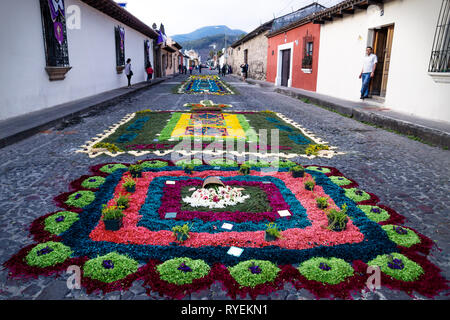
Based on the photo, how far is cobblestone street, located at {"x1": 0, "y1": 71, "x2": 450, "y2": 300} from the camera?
2127 millimetres

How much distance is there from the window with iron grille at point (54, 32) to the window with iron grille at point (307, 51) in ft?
37.8

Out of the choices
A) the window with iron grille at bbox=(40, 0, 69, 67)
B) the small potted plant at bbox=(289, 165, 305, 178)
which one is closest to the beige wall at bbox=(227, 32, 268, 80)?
the window with iron grille at bbox=(40, 0, 69, 67)

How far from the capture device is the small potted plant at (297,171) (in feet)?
13.9

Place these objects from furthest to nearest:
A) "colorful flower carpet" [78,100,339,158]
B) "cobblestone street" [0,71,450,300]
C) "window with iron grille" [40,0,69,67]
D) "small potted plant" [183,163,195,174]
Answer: "window with iron grille" [40,0,69,67]
"colorful flower carpet" [78,100,339,158]
"small potted plant" [183,163,195,174]
"cobblestone street" [0,71,450,300]

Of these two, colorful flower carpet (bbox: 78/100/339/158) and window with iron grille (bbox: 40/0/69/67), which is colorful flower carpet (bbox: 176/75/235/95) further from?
colorful flower carpet (bbox: 78/100/339/158)

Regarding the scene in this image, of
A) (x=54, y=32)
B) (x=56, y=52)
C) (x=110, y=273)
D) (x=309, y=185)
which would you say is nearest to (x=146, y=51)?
(x=56, y=52)

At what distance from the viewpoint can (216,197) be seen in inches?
139

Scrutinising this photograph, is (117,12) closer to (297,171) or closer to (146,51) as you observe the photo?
(146,51)

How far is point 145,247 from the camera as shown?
2.57 metres

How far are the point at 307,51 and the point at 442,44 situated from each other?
397 inches

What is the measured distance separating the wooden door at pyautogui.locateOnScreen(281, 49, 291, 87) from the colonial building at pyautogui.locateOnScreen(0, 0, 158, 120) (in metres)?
10.2
